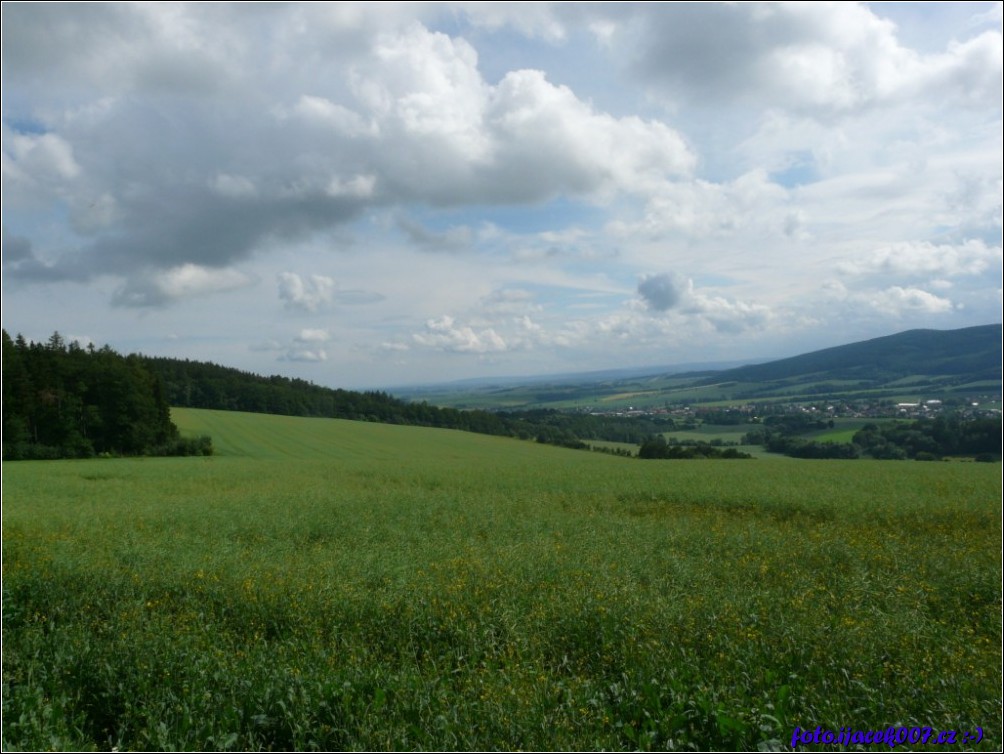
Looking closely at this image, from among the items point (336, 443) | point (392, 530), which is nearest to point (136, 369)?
point (336, 443)

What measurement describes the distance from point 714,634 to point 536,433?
239ft

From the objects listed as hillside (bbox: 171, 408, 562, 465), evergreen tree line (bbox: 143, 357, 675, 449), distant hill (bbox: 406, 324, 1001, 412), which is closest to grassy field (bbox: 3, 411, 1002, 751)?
hillside (bbox: 171, 408, 562, 465)

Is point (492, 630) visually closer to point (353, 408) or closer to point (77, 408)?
point (77, 408)

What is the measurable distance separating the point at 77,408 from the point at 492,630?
5611 centimetres

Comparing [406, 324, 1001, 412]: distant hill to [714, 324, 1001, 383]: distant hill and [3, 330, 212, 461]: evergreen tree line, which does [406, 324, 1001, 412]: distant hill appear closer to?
[714, 324, 1001, 383]: distant hill

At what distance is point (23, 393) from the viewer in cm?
4856

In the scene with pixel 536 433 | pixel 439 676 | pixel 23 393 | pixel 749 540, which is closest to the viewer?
pixel 439 676

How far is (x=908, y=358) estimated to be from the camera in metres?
85.1

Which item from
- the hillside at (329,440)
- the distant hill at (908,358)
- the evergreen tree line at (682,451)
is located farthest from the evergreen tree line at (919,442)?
the hillside at (329,440)

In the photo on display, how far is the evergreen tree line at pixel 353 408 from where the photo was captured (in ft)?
272

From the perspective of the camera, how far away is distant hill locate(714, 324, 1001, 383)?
6284 cm

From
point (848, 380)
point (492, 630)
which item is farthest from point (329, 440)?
point (848, 380)

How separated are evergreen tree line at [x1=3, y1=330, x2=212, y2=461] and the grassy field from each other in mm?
41992

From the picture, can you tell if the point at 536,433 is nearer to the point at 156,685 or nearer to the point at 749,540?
the point at 749,540
